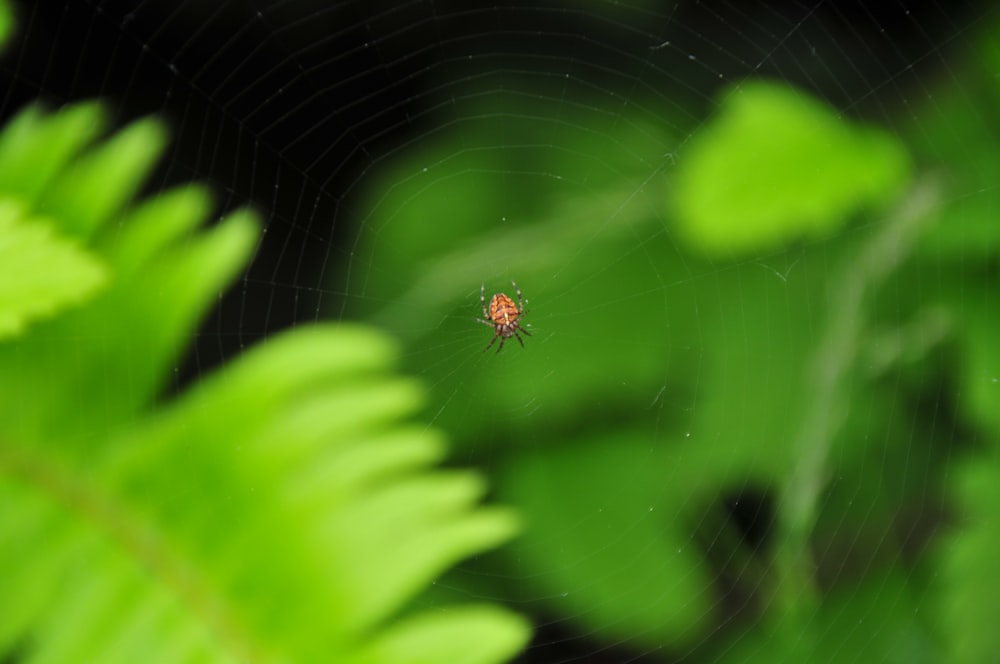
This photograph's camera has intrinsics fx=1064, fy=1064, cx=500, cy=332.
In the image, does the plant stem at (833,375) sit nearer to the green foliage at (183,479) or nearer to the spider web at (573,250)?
the spider web at (573,250)

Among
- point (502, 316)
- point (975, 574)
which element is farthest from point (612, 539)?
point (502, 316)

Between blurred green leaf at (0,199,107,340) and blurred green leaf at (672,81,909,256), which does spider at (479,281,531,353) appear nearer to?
blurred green leaf at (672,81,909,256)

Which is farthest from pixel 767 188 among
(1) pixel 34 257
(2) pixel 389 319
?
(1) pixel 34 257

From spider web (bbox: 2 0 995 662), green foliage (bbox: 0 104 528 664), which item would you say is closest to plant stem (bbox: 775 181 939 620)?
spider web (bbox: 2 0 995 662)

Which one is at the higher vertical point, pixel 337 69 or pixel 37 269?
pixel 337 69

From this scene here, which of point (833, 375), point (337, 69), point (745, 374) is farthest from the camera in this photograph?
point (337, 69)

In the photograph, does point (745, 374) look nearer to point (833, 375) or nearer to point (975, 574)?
point (833, 375)

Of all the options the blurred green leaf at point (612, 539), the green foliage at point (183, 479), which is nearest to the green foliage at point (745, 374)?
the blurred green leaf at point (612, 539)
